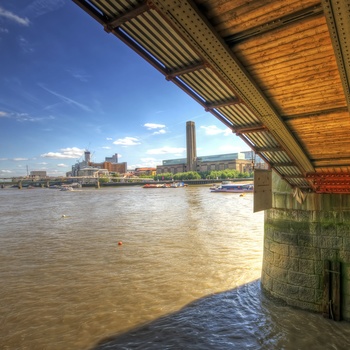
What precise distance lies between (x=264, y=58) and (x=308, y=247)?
642 cm

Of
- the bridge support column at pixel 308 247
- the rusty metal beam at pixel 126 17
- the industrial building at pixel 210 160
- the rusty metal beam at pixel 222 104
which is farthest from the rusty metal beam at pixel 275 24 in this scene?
the industrial building at pixel 210 160

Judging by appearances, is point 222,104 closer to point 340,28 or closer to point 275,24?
point 275,24

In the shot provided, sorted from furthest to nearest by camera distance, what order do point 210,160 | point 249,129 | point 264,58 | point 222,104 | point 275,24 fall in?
point 210,160 → point 249,129 → point 222,104 → point 264,58 → point 275,24

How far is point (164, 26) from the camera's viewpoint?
529 cm

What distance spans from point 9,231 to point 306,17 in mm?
30849

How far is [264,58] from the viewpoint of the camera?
549 cm

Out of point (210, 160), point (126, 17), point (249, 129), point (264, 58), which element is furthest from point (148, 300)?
point (210, 160)

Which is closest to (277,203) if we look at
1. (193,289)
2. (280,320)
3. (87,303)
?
(280,320)

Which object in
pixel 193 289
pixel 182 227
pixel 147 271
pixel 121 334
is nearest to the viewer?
pixel 121 334

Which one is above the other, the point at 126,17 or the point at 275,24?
the point at 126,17

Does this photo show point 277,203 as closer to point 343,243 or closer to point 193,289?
point 343,243

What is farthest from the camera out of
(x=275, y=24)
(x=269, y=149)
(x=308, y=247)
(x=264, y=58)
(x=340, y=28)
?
(x=308, y=247)

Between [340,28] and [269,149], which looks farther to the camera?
[269,149]

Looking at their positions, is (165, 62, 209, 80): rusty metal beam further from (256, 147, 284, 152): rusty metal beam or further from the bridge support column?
the bridge support column
